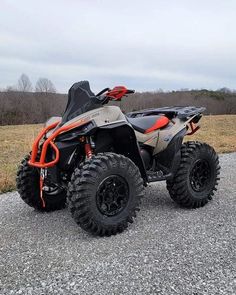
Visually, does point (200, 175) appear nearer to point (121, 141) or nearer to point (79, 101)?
point (121, 141)

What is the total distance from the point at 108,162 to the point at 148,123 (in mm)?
1093

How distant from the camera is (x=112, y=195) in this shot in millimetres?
4012

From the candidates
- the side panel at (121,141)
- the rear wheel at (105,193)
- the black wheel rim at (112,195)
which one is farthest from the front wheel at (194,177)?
the black wheel rim at (112,195)

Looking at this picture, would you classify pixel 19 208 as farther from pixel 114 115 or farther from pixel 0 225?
pixel 114 115

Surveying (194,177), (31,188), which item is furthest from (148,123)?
(31,188)

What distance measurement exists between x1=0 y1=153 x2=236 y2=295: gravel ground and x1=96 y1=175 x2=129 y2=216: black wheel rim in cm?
29

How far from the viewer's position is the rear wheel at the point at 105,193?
369 cm

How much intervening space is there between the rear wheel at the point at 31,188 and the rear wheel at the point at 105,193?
2.93 ft

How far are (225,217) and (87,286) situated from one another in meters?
2.20

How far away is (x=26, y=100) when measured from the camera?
37781 mm

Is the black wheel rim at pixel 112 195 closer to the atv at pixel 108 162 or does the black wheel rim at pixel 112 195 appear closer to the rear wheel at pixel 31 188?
the atv at pixel 108 162

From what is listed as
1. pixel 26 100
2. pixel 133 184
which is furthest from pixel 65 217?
pixel 26 100

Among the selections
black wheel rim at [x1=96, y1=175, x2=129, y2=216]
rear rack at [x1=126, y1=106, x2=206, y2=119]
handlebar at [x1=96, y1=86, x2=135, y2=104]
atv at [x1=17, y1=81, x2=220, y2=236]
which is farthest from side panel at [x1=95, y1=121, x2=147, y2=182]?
rear rack at [x1=126, y1=106, x2=206, y2=119]

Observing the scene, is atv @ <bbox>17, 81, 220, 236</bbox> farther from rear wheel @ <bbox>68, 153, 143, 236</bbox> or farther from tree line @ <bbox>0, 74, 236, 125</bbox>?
tree line @ <bbox>0, 74, 236, 125</bbox>
